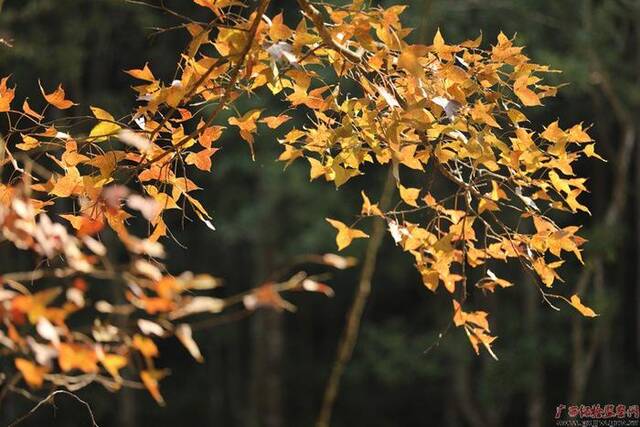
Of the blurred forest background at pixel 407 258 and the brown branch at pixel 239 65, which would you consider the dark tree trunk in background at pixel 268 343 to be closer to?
the blurred forest background at pixel 407 258

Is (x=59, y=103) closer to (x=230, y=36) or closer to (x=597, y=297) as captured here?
(x=230, y=36)

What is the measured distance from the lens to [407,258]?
6996 millimetres

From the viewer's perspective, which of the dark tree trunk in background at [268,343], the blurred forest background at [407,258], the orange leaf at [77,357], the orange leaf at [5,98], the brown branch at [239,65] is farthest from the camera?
the dark tree trunk in background at [268,343]

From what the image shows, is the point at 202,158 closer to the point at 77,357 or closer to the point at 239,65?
the point at 239,65

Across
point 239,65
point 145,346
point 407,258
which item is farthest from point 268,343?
point 145,346

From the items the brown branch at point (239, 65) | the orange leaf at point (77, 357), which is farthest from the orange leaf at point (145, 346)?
the brown branch at point (239, 65)

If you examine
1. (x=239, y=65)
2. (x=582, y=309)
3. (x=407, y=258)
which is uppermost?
(x=239, y=65)

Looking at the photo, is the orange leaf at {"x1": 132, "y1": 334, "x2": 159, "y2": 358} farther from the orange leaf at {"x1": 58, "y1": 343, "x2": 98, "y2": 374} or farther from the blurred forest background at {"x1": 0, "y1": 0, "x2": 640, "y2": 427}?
the blurred forest background at {"x1": 0, "y1": 0, "x2": 640, "y2": 427}

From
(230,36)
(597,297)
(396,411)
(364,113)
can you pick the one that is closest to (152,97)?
(230,36)

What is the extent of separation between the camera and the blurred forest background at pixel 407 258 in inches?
225

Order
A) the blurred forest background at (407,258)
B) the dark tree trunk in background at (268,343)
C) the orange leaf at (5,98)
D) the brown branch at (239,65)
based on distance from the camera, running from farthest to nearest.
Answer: the dark tree trunk in background at (268,343) → the blurred forest background at (407,258) → the orange leaf at (5,98) → the brown branch at (239,65)

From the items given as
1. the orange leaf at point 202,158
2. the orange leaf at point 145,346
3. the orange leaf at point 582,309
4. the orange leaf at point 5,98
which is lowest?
the orange leaf at point 582,309

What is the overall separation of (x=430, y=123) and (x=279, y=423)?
6.09 m

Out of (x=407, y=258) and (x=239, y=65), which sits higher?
(x=239, y=65)
